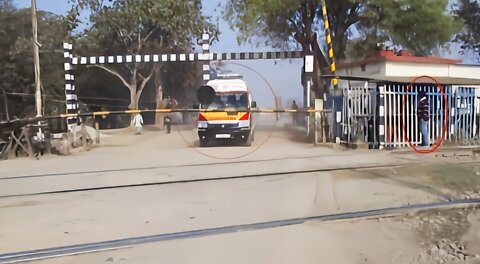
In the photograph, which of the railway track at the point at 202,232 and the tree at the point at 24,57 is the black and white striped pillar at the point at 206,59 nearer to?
the tree at the point at 24,57

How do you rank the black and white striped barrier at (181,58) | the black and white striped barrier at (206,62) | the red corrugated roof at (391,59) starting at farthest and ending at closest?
the red corrugated roof at (391,59) → the black and white striped barrier at (206,62) → the black and white striped barrier at (181,58)

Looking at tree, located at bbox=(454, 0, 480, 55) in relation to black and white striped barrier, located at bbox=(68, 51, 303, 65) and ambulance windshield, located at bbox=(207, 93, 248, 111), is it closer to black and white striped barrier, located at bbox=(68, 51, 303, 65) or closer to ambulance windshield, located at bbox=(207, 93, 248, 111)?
black and white striped barrier, located at bbox=(68, 51, 303, 65)

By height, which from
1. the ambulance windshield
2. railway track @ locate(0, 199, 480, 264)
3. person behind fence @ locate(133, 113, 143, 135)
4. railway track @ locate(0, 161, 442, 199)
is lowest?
railway track @ locate(0, 199, 480, 264)

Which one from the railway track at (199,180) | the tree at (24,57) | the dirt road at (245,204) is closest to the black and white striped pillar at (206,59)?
the dirt road at (245,204)

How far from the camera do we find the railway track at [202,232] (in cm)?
530

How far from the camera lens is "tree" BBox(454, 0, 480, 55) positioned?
3269 centimetres

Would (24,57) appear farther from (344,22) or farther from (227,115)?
(227,115)

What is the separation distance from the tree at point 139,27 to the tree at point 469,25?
15445 mm

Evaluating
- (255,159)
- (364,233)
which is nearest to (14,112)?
(255,159)

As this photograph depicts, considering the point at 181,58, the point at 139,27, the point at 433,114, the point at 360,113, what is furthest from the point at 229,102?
the point at 139,27

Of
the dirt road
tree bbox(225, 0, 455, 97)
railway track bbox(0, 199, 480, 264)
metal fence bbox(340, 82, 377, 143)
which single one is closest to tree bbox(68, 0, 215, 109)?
tree bbox(225, 0, 455, 97)

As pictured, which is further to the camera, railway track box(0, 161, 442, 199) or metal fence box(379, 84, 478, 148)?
metal fence box(379, 84, 478, 148)

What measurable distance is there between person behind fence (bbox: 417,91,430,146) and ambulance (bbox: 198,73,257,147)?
4757mm

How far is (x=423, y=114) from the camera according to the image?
48.5 ft
